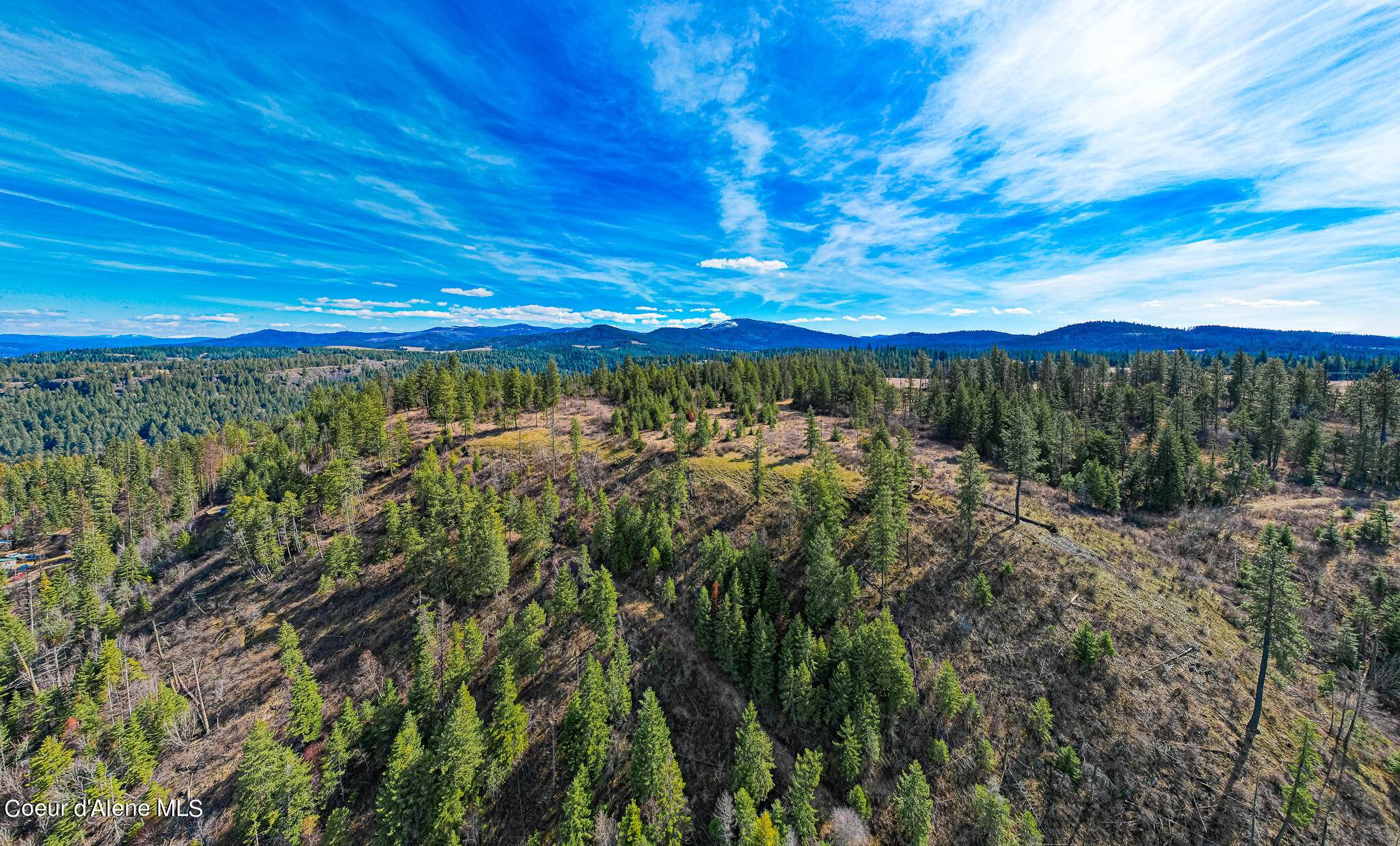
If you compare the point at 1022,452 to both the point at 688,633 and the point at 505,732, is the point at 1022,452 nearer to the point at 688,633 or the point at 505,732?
the point at 688,633

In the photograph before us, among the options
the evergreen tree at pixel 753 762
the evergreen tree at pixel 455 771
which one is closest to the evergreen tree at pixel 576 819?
the evergreen tree at pixel 455 771

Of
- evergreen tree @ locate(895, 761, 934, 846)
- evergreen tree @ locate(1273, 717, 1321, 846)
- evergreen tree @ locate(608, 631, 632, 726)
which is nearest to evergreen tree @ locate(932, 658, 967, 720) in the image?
evergreen tree @ locate(895, 761, 934, 846)

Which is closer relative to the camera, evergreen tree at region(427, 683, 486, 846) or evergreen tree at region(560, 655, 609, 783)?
evergreen tree at region(427, 683, 486, 846)

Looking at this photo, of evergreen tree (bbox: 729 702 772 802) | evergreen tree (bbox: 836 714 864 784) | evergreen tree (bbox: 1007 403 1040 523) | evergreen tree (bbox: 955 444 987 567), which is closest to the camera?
evergreen tree (bbox: 729 702 772 802)

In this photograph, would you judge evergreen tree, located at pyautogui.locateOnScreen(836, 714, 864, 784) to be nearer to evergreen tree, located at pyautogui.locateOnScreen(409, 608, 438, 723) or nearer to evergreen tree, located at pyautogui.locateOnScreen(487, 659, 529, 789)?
evergreen tree, located at pyautogui.locateOnScreen(487, 659, 529, 789)

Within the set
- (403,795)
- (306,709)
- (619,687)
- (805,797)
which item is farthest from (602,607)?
(306,709)

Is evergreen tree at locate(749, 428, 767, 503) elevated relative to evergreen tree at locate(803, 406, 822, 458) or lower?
lower

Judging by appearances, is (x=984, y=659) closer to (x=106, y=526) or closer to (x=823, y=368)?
(x=823, y=368)

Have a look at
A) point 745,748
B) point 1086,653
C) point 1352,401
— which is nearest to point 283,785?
point 745,748
